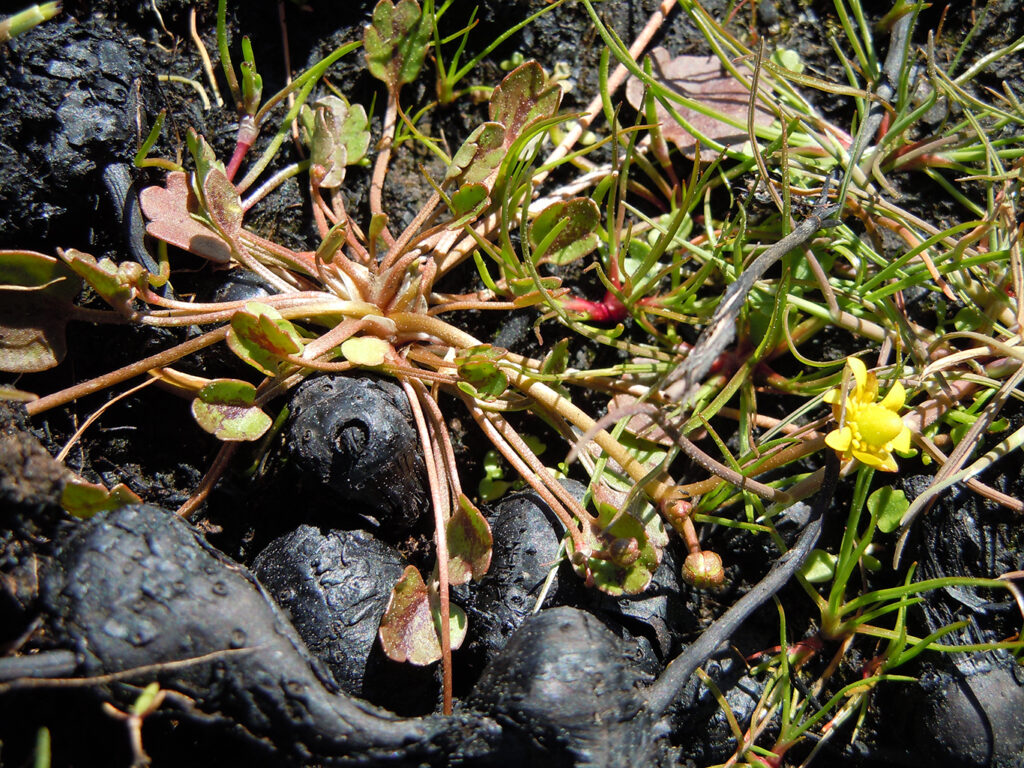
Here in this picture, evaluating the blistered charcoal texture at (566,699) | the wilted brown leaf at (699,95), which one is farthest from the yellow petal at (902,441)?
the wilted brown leaf at (699,95)

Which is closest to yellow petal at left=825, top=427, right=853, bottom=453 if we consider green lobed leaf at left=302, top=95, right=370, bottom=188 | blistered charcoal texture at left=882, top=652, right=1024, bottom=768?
blistered charcoal texture at left=882, top=652, right=1024, bottom=768

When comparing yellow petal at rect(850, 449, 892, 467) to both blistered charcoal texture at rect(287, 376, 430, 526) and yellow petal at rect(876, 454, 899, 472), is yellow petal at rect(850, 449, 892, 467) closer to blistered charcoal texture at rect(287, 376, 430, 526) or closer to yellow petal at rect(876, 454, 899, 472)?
yellow petal at rect(876, 454, 899, 472)

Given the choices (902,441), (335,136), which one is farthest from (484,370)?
(902,441)

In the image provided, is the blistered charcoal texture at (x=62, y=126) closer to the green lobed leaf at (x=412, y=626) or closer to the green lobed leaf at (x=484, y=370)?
the green lobed leaf at (x=484, y=370)

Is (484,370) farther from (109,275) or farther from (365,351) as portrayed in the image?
(109,275)

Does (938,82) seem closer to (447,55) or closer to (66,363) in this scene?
(447,55)

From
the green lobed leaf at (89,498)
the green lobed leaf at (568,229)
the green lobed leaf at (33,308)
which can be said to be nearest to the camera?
the green lobed leaf at (89,498)
